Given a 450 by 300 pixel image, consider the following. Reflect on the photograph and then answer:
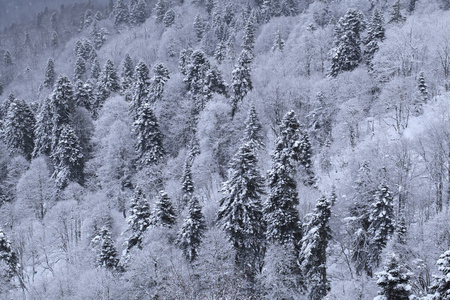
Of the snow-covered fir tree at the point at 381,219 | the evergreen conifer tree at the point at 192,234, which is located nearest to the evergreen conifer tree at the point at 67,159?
the evergreen conifer tree at the point at 192,234

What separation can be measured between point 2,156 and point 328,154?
52956 mm

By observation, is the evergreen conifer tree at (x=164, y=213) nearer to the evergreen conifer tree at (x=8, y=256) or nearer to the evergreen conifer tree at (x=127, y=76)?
the evergreen conifer tree at (x=8, y=256)

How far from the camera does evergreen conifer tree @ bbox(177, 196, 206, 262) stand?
33094 mm

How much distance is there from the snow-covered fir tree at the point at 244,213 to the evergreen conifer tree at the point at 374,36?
3723 cm

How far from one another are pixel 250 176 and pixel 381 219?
37.1ft

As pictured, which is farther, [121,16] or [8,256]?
[121,16]

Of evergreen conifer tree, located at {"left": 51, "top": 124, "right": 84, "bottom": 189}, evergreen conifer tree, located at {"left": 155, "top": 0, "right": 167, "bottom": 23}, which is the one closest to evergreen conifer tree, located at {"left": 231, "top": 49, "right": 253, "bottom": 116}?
evergreen conifer tree, located at {"left": 51, "top": 124, "right": 84, "bottom": 189}

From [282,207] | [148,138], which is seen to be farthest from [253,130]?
[282,207]

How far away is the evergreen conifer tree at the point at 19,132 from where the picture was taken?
6506 cm

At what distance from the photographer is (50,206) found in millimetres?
54000

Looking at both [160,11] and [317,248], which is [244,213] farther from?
[160,11]

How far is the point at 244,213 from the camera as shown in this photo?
29141 mm

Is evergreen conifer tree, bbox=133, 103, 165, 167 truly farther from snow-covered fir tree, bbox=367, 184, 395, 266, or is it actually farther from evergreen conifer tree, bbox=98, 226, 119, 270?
snow-covered fir tree, bbox=367, 184, 395, 266

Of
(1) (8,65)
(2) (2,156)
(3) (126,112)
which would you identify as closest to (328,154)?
(3) (126,112)
